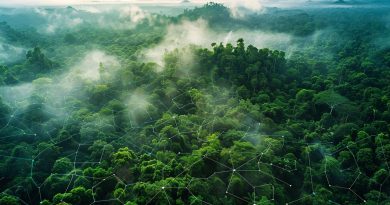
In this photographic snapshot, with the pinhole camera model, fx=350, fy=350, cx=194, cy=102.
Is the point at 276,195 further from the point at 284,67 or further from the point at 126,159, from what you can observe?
the point at 284,67

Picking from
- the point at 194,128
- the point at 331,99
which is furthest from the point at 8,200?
the point at 331,99

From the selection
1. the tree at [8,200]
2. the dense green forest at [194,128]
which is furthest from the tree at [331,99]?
the tree at [8,200]

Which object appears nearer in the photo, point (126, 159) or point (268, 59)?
point (126, 159)

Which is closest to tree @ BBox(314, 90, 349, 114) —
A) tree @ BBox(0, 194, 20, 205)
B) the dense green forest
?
the dense green forest

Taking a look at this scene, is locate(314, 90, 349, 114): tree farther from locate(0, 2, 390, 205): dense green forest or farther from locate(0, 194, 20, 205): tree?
locate(0, 194, 20, 205): tree

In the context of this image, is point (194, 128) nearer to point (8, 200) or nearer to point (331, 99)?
point (8, 200)

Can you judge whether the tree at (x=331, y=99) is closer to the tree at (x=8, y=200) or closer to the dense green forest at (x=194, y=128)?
the dense green forest at (x=194, y=128)

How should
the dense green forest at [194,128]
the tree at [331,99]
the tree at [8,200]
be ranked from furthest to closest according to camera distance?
the tree at [331,99]
the dense green forest at [194,128]
the tree at [8,200]

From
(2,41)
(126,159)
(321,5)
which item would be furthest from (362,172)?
(321,5)
